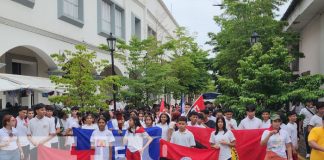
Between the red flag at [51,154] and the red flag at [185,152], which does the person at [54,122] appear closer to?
the red flag at [51,154]

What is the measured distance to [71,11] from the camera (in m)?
23.9

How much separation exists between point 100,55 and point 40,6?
827 cm

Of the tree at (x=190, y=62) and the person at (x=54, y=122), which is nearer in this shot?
the person at (x=54, y=122)

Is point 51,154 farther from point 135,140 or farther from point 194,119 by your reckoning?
point 194,119

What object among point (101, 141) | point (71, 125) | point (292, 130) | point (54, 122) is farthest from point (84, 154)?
point (292, 130)

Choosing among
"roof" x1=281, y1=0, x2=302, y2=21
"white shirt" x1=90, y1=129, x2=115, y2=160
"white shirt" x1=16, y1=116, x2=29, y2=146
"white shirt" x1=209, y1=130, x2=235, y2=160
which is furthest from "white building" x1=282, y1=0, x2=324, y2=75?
"white shirt" x1=16, y1=116, x2=29, y2=146

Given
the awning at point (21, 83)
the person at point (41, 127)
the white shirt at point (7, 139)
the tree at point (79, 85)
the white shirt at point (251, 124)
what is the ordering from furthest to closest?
1. the tree at point (79, 85)
2. the awning at point (21, 83)
3. the person at point (41, 127)
4. the white shirt at point (251, 124)
5. the white shirt at point (7, 139)

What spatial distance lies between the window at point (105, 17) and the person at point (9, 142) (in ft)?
60.4

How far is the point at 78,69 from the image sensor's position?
1702 centimetres

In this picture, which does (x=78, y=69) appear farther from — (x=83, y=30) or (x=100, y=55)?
(x=100, y=55)

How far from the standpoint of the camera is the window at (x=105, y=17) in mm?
28631

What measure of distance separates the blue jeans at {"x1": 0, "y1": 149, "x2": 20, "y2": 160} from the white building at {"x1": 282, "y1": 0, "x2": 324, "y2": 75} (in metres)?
12.7

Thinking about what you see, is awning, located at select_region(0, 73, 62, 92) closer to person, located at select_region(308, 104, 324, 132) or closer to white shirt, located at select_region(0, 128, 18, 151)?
white shirt, located at select_region(0, 128, 18, 151)

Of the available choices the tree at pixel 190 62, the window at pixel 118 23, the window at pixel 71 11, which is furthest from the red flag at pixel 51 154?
the tree at pixel 190 62
